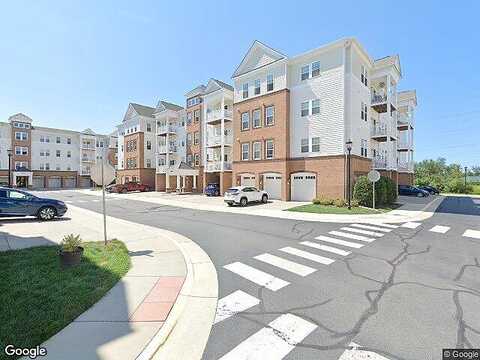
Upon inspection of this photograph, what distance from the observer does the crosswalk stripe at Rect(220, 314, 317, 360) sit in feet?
11.1

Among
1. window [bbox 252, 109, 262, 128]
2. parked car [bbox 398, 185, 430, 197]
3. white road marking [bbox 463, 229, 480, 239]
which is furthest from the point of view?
parked car [bbox 398, 185, 430, 197]

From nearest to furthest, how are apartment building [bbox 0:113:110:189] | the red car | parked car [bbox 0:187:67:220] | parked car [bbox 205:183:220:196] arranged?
parked car [bbox 0:187:67:220], parked car [bbox 205:183:220:196], the red car, apartment building [bbox 0:113:110:189]

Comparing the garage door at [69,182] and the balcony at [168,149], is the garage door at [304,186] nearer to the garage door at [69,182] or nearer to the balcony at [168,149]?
the balcony at [168,149]

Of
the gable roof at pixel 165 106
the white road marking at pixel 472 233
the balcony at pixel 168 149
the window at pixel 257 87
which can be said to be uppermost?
the gable roof at pixel 165 106

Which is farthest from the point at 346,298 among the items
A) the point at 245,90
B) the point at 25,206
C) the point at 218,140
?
the point at 218,140

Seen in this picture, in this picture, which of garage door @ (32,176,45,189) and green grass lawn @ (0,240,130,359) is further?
garage door @ (32,176,45,189)

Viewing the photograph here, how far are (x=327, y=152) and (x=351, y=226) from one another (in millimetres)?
11210

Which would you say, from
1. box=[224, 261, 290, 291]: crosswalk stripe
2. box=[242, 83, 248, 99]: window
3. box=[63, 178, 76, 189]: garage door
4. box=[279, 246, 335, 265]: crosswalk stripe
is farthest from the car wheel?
box=[63, 178, 76, 189]: garage door

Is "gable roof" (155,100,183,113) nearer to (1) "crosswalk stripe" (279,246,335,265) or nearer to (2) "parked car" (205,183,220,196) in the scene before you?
(2) "parked car" (205,183,220,196)

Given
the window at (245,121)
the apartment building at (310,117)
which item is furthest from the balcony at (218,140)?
the window at (245,121)

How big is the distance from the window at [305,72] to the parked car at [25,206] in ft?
73.0

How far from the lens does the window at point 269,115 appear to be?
2611 centimetres

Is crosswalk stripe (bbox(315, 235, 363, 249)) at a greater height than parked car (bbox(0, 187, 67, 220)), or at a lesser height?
lesser

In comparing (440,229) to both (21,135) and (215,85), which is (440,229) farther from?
(21,135)
